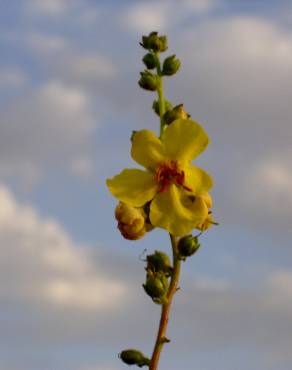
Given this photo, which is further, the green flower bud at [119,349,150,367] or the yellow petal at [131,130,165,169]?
the yellow petal at [131,130,165,169]

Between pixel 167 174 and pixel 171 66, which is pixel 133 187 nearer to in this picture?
pixel 167 174

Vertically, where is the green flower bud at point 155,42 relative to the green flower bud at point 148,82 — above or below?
above

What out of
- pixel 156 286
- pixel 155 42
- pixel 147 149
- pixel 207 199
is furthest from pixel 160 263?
pixel 155 42

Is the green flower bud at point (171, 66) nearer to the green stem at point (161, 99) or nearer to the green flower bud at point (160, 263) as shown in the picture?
the green stem at point (161, 99)

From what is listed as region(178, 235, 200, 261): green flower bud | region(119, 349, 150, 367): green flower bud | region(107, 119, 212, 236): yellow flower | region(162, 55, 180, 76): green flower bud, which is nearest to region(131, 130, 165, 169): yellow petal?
region(107, 119, 212, 236): yellow flower

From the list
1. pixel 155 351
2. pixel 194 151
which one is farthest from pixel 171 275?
pixel 194 151

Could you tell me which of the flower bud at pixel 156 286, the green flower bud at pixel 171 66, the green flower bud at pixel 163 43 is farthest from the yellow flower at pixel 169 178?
the green flower bud at pixel 163 43

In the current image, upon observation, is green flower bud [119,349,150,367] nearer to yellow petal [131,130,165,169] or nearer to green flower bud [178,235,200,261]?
green flower bud [178,235,200,261]
